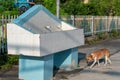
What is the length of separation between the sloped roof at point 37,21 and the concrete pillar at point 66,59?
73 cm

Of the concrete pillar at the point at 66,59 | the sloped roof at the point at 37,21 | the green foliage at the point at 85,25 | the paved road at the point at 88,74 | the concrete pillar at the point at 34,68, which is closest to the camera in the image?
the concrete pillar at the point at 34,68

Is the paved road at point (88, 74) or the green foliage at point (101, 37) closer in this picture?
the paved road at point (88, 74)

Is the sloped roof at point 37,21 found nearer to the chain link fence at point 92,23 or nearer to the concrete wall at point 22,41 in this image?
the concrete wall at point 22,41

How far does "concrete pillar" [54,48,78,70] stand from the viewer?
33.5 ft

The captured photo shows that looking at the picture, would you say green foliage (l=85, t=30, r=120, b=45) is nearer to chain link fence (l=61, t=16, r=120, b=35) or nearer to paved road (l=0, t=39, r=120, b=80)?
chain link fence (l=61, t=16, r=120, b=35)

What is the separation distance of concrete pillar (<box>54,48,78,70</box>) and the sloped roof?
2.40ft

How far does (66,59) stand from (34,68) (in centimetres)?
219

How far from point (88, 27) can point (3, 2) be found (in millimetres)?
8147

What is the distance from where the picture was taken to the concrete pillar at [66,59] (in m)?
10.2

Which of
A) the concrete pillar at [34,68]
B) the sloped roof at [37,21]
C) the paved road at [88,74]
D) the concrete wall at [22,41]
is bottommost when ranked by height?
the paved road at [88,74]

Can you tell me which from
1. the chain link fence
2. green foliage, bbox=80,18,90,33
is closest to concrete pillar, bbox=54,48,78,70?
the chain link fence

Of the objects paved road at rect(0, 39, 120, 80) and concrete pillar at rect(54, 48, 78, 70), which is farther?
concrete pillar at rect(54, 48, 78, 70)

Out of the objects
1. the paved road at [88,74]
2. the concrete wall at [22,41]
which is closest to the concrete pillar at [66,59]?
the paved road at [88,74]

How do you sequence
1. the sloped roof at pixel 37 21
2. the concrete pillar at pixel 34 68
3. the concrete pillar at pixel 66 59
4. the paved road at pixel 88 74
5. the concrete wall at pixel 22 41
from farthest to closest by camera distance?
the concrete pillar at pixel 66 59, the paved road at pixel 88 74, the sloped roof at pixel 37 21, the concrete pillar at pixel 34 68, the concrete wall at pixel 22 41
